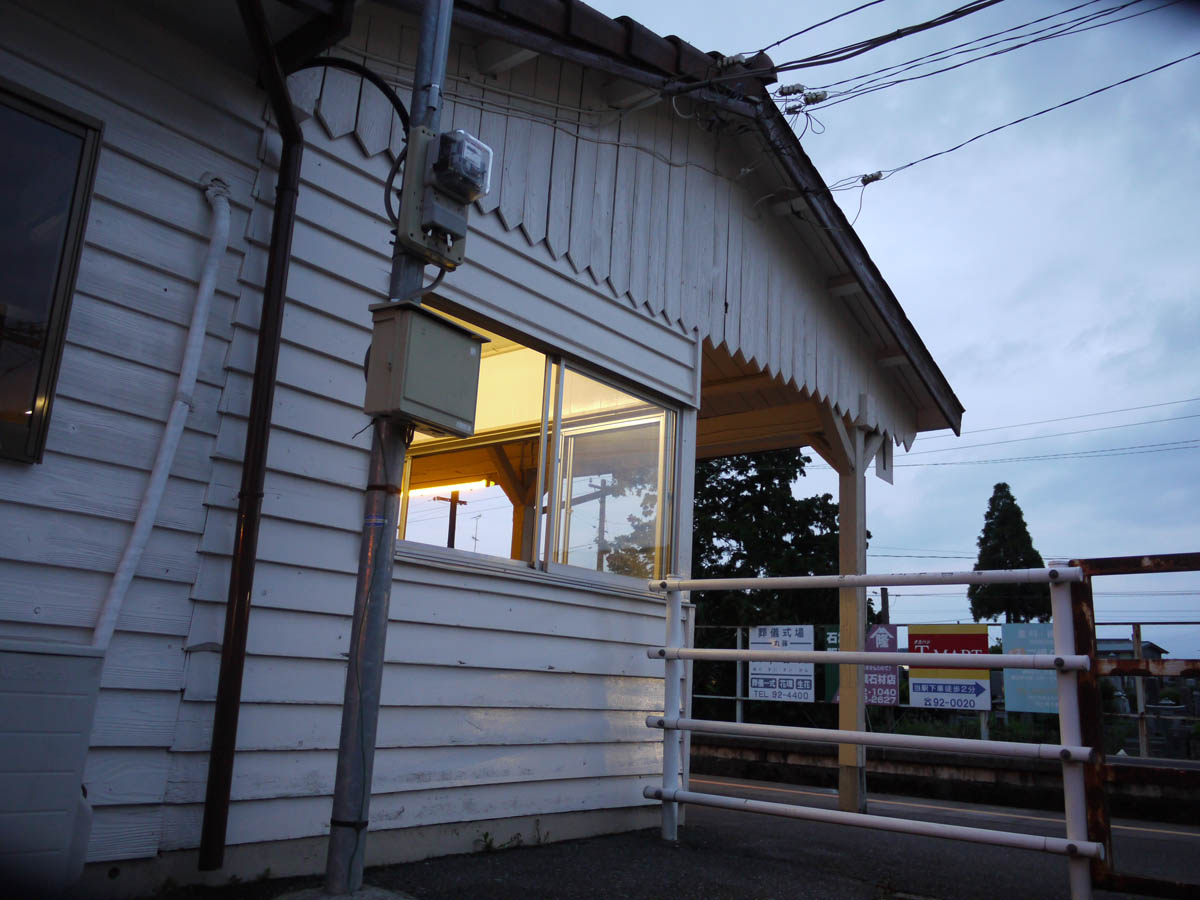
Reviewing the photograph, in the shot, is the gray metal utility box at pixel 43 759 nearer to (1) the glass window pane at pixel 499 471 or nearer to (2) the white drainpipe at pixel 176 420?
(2) the white drainpipe at pixel 176 420

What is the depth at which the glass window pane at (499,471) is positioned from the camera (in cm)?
486

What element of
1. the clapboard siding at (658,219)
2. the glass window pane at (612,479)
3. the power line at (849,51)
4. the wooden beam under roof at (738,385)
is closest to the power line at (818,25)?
the power line at (849,51)

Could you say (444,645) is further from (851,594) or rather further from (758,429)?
(758,429)

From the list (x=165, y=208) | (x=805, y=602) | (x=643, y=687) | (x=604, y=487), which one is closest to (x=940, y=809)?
(x=643, y=687)

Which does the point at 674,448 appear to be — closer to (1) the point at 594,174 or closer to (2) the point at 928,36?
(1) the point at 594,174

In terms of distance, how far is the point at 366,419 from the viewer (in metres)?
3.97

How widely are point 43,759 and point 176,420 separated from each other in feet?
3.99

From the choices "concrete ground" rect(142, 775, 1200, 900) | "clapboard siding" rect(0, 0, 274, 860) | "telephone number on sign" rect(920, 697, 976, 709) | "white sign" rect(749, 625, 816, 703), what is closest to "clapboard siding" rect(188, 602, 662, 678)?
"clapboard siding" rect(0, 0, 274, 860)

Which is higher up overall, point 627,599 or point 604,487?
point 604,487

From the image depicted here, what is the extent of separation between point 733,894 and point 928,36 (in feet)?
17.0

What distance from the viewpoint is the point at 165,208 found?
132 inches

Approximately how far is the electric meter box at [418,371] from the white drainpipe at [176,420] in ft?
2.56

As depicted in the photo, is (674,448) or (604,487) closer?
(604,487)

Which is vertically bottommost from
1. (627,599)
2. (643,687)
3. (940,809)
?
(940,809)
